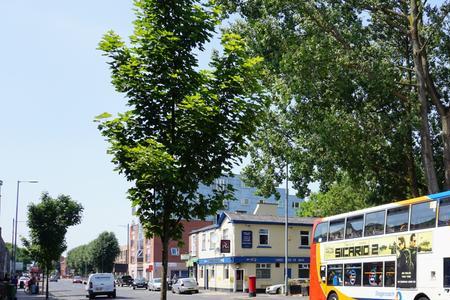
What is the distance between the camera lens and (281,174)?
1172 inches

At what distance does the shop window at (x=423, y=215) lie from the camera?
59.4 ft

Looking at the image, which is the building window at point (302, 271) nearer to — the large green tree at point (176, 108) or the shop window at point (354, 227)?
the shop window at point (354, 227)

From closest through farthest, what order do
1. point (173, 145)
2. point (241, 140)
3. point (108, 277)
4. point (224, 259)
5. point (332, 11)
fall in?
point (173, 145)
point (241, 140)
point (332, 11)
point (108, 277)
point (224, 259)

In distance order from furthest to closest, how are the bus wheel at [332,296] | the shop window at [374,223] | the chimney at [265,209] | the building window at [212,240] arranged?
the chimney at [265,209] → the building window at [212,240] → the bus wheel at [332,296] → the shop window at [374,223]

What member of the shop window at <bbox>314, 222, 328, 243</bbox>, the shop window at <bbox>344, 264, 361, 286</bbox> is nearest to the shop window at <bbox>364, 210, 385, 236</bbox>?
the shop window at <bbox>344, 264, 361, 286</bbox>

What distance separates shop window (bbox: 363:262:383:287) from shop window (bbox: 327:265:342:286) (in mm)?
2217

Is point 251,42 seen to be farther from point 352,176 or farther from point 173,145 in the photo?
point 173,145

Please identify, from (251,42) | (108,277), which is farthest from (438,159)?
(108,277)

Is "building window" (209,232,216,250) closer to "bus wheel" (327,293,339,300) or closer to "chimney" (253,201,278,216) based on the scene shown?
"chimney" (253,201,278,216)

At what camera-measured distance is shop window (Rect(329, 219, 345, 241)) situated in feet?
77.7

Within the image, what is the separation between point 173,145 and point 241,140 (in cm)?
137

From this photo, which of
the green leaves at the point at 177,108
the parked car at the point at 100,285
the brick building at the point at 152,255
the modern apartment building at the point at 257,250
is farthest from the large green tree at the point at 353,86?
the brick building at the point at 152,255

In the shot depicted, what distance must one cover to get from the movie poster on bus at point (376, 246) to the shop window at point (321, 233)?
50cm

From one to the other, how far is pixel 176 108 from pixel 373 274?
1391 centimetres
